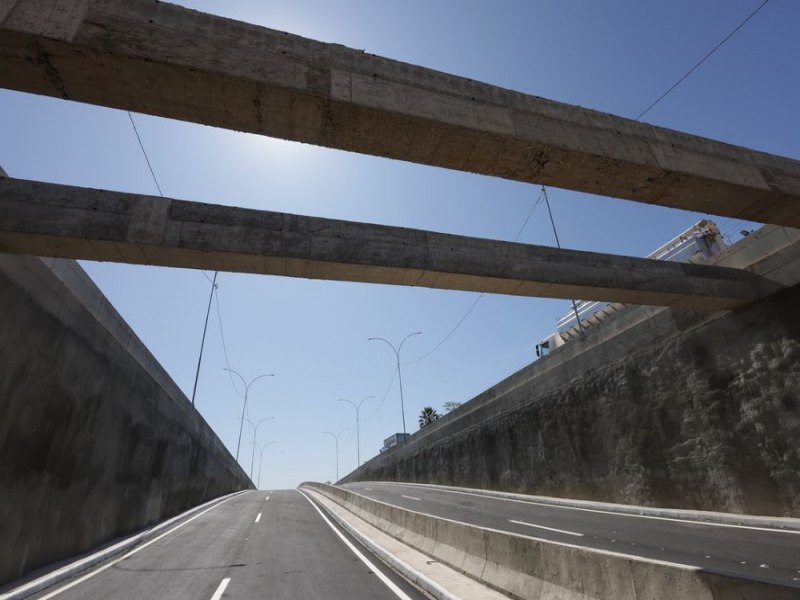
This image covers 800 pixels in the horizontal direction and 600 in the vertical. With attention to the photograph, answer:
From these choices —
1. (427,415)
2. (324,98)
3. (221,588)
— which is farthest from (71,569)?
(427,415)

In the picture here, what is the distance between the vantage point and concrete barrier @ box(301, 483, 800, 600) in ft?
10.5

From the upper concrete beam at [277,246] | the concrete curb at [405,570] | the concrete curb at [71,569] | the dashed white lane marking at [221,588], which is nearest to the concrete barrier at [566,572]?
the concrete curb at [405,570]

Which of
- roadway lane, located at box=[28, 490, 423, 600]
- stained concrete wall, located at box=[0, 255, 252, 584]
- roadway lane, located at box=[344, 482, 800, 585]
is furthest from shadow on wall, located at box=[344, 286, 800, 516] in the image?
stained concrete wall, located at box=[0, 255, 252, 584]

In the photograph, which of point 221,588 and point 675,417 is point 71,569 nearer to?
point 221,588

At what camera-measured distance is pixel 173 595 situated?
22.6 feet

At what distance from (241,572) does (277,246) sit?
6.72 m

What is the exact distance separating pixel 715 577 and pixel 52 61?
787 centimetres

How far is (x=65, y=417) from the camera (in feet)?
29.8

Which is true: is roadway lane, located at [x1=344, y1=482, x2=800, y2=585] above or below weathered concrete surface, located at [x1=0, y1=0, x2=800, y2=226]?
below

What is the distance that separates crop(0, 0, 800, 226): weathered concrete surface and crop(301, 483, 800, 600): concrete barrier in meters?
5.16

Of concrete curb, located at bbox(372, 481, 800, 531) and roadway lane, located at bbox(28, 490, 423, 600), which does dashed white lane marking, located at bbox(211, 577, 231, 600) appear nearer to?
A: roadway lane, located at bbox(28, 490, 423, 600)

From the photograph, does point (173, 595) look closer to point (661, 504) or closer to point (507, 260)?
point (507, 260)

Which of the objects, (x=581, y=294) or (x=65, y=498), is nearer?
(x=65, y=498)

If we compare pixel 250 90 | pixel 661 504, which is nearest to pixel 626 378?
pixel 661 504
